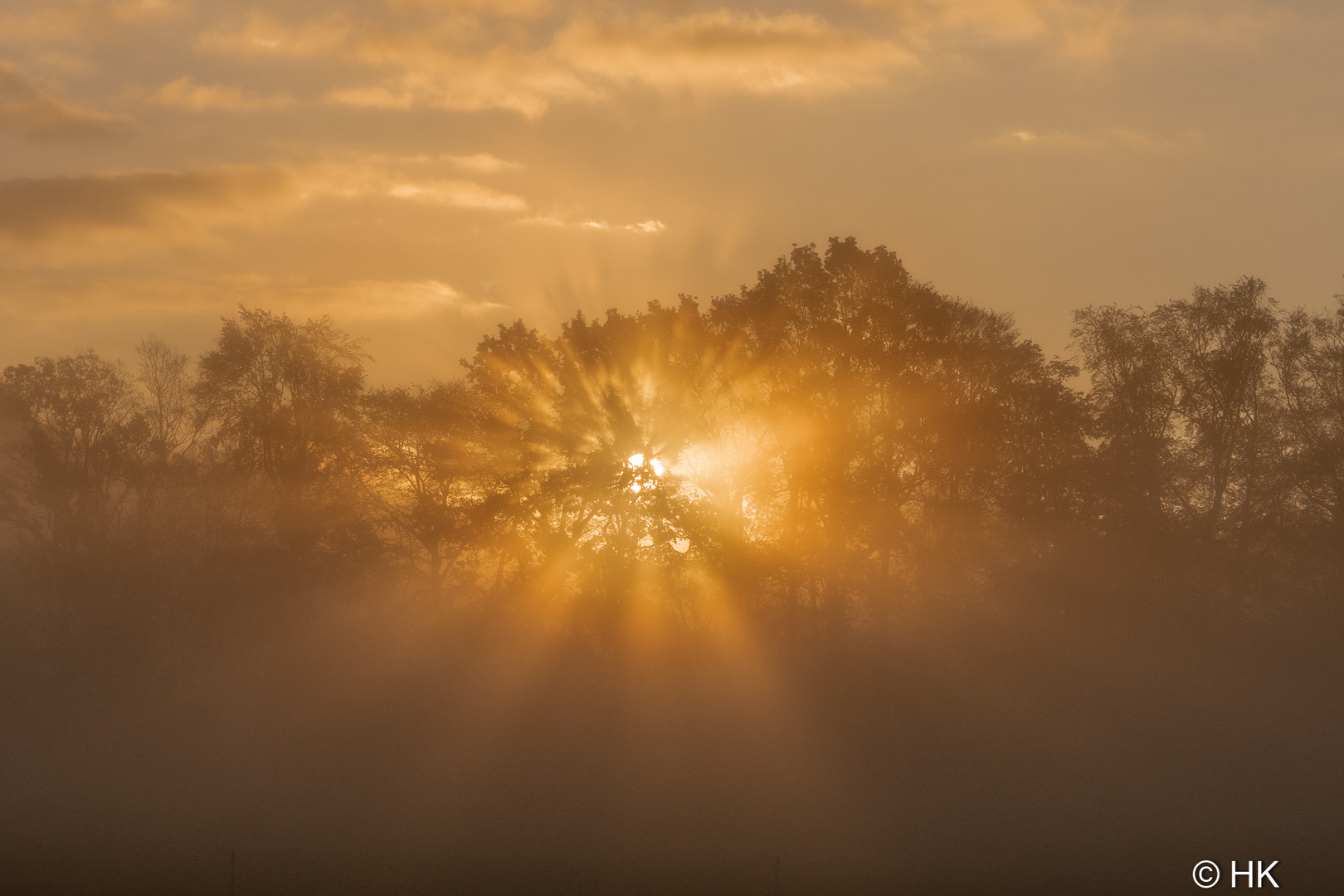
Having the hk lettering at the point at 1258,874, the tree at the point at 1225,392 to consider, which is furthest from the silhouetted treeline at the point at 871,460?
the hk lettering at the point at 1258,874

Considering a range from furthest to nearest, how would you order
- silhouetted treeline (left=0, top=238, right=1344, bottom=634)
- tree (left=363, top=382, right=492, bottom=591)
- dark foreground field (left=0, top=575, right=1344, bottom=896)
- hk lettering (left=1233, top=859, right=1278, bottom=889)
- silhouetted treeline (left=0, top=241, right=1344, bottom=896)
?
tree (left=363, top=382, right=492, bottom=591) < silhouetted treeline (left=0, top=238, right=1344, bottom=634) < silhouetted treeline (left=0, top=241, right=1344, bottom=896) < dark foreground field (left=0, top=575, right=1344, bottom=896) < hk lettering (left=1233, top=859, right=1278, bottom=889)

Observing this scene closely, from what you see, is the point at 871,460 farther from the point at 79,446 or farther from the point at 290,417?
the point at 79,446

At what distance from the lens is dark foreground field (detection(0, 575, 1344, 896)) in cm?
2923

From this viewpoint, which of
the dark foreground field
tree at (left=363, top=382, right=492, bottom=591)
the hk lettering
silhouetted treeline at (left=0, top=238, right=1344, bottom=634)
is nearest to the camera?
the hk lettering

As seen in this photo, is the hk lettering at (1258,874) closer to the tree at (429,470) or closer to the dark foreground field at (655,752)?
the dark foreground field at (655,752)

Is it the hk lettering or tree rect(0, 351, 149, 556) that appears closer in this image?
the hk lettering

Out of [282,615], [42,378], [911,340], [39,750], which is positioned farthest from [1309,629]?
[42,378]

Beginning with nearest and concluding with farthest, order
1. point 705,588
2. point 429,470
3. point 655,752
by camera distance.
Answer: point 655,752, point 705,588, point 429,470

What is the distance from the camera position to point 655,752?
128 ft

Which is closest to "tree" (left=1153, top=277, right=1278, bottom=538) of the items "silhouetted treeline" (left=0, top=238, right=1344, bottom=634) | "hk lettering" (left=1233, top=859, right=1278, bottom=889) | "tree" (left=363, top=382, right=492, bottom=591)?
"silhouetted treeline" (left=0, top=238, right=1344, bottom=634)

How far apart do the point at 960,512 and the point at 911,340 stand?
6708 millimetres

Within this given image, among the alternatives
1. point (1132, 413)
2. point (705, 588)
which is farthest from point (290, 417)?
point (1132, 413)

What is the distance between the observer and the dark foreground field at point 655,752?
1151 inches

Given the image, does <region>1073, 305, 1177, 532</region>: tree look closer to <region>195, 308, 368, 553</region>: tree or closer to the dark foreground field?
the dark foreground field
